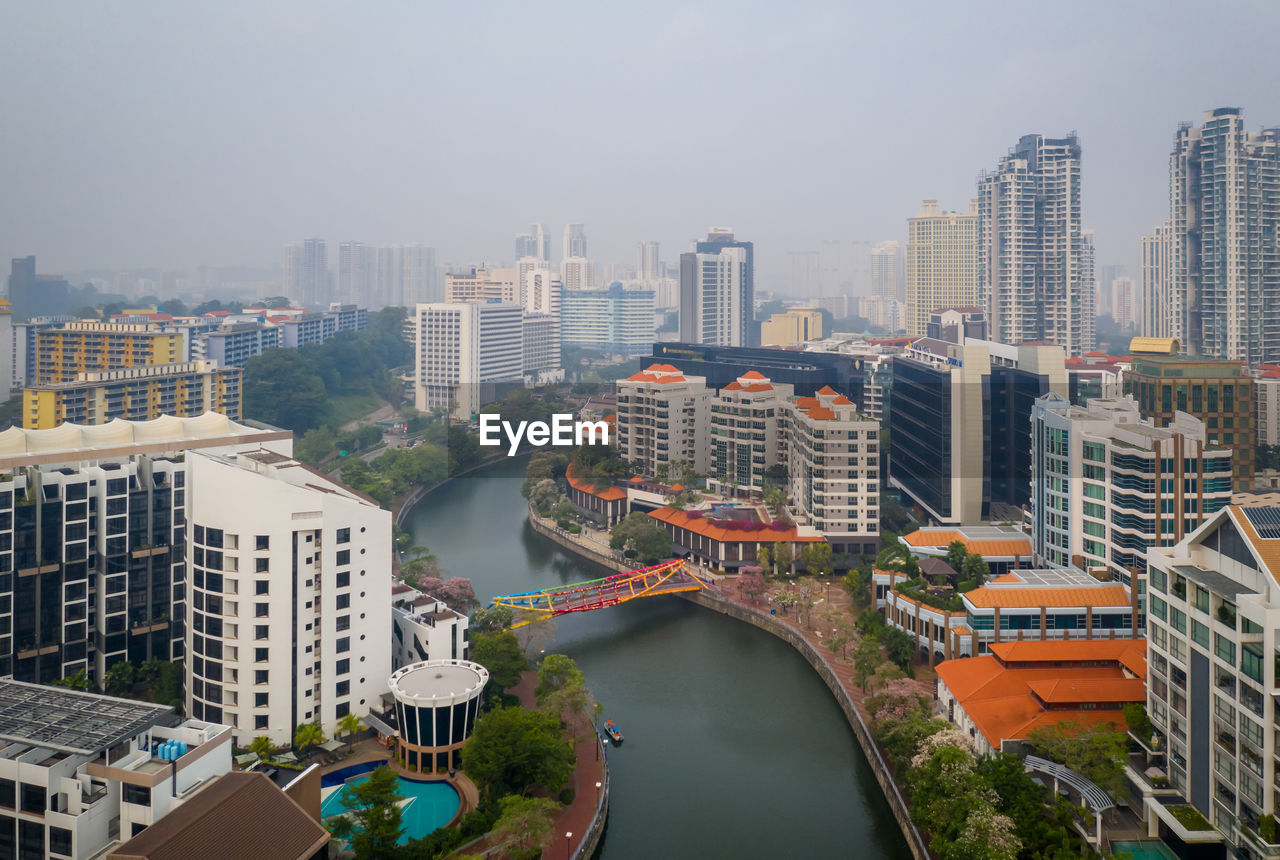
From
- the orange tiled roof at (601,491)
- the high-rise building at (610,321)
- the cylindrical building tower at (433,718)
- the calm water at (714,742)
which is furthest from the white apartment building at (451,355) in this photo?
the cylindrical building tower at (433,718)

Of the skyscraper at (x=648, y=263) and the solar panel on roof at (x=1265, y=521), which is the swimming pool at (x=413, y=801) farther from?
the skyscraper at (x=648, y=263)

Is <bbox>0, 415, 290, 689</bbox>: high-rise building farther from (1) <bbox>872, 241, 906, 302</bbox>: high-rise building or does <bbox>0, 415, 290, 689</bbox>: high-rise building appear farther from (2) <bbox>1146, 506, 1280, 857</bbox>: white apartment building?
(1) <bbox>872, 241, 906, 302</bbox>: high-rise building

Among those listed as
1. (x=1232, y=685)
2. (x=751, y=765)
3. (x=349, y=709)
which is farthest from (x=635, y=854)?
(x=1232, y=685)

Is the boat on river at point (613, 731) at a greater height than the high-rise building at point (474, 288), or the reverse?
the high-rise building at point (474, 288)

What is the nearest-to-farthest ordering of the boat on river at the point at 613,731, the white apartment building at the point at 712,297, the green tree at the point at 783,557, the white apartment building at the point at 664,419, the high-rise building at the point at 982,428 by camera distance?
the boat on river at the point at 613,731, the green tree at the point at 783,557, the high-rise building at the point at 982,428, the white apartment building at the point at 664,419, the white apartment building at the point at 712,297

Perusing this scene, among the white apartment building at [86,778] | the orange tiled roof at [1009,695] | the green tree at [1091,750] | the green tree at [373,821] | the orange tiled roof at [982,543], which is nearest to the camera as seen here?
the white apartment building at [86,778]

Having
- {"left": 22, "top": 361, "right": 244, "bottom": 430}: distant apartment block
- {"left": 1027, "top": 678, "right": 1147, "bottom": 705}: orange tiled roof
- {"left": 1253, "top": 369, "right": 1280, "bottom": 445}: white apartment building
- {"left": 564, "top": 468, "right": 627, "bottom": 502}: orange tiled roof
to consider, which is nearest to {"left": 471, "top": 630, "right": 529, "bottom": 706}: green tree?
{"left": 1027, "top": 678, "right": 1147, "bottom": 705}: orange tiled roof

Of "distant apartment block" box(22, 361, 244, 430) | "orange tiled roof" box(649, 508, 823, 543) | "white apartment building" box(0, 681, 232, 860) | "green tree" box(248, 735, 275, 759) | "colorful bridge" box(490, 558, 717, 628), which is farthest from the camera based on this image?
"distant apartment block" box(22, 361, 244, 430)
